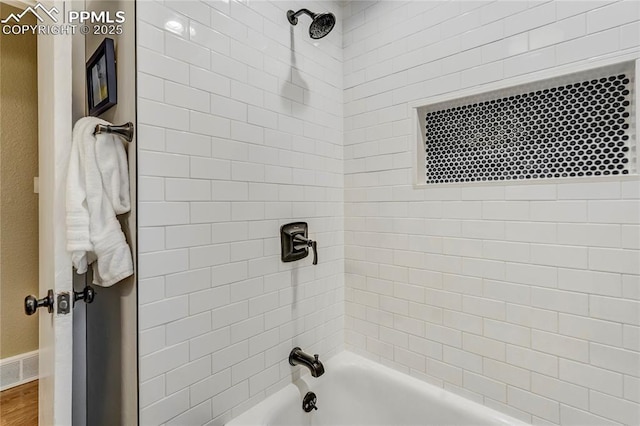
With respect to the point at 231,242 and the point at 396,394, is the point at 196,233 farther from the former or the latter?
the point at 396,394

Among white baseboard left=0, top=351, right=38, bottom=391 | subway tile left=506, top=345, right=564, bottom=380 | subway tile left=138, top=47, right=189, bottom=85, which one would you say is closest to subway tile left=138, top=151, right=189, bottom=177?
subway tile left=138, top=47, right=189, bottom=85

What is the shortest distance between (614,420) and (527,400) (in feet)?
0.83

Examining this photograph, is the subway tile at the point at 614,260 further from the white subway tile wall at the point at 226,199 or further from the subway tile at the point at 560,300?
the white subway tile wall at the point at 226,199

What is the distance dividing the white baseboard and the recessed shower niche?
2.56 m

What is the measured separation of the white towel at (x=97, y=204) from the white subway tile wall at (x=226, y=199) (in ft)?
0.25

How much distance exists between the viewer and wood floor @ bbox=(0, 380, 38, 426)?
1.52 meters

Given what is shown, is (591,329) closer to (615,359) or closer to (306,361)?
(615,359)

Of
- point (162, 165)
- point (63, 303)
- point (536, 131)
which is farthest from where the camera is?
point (536, 131)

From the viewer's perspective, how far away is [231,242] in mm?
1240

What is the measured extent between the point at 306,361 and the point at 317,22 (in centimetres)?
157

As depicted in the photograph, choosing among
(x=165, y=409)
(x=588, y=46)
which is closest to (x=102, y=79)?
(x=165, y=409)

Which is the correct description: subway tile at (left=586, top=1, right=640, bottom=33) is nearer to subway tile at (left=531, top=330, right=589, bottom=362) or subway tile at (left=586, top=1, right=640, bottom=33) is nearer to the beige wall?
subway tile at (left=531, top=330, right=589, bottom=362)

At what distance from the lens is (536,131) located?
1.24 m

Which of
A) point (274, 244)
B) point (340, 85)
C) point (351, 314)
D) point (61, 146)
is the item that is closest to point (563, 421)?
point (351, 314)
